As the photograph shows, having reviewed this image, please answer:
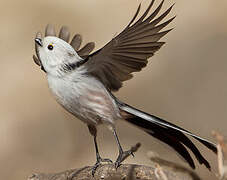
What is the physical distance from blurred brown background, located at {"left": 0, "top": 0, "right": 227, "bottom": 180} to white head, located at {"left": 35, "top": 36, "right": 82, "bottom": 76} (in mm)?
1532

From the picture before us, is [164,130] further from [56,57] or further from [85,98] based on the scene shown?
[56,57]

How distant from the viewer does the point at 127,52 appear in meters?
2.81

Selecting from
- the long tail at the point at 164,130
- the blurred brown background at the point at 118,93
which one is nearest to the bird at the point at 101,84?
the long tail at the point at 164,130

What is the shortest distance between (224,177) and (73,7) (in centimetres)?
373

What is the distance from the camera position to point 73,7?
543 cm

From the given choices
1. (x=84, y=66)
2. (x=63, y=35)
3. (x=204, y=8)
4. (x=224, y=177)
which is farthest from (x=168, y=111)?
(x=224, y=177)

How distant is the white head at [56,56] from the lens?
9.70 ft

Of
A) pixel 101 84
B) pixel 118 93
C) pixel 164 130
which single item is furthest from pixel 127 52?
pixel 118 93

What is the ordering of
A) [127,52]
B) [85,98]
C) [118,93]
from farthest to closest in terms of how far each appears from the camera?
[118,93]
[85,98]
[127,52]

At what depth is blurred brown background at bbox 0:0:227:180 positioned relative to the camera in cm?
454

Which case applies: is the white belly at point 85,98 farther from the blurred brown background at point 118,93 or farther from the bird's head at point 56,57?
the blurred brown background at point 118,93

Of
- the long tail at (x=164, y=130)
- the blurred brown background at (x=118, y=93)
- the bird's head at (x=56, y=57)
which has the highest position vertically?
the bird's head at (x=56, y=57)

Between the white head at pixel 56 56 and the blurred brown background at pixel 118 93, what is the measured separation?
1.53 metres

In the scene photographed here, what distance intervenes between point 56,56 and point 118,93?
1.92 m
